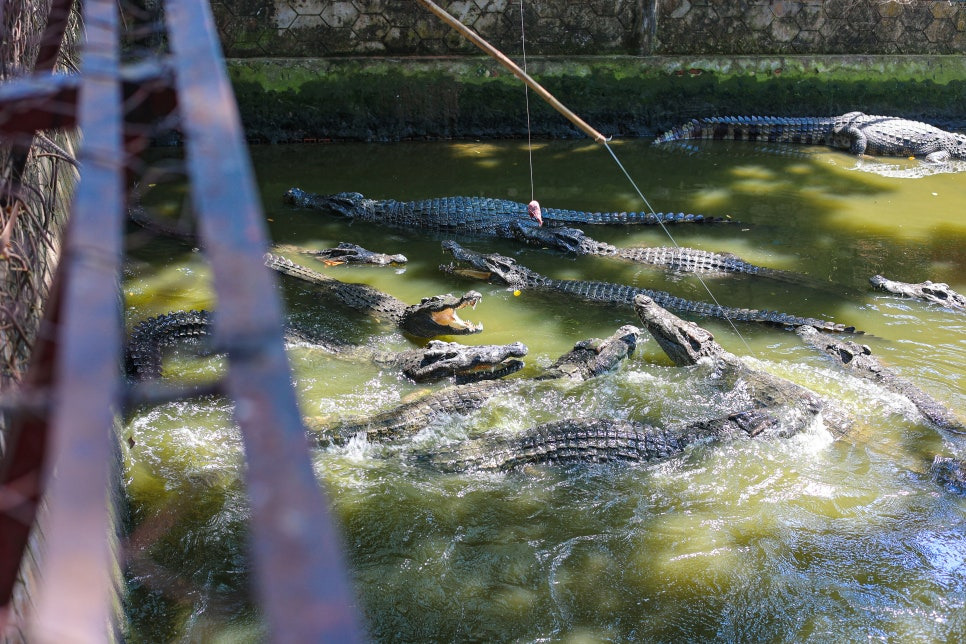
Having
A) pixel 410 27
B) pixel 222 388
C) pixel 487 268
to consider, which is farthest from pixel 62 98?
pixel 410 27

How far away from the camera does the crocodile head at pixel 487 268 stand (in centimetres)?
605

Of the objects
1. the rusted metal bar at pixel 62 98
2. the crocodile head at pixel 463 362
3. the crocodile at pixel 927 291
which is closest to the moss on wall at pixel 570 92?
the crocodile at pixel 927 291

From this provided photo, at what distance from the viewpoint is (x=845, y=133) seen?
9445mm

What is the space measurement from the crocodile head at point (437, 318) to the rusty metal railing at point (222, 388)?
4.18 metres

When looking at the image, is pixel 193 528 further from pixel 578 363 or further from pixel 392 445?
pixel 578 363

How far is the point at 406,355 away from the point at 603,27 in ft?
23.1

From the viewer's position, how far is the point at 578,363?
15.5ft

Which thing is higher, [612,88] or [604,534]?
[612,88]

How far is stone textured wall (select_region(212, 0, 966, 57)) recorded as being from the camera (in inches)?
382

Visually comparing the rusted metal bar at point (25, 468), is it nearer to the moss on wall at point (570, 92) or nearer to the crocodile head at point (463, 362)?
the crocodile head at point (463, 362)

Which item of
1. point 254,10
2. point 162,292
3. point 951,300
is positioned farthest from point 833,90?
point 162,292

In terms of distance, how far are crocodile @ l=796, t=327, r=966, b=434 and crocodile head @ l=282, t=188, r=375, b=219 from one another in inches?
160

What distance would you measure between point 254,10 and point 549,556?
27.8 ft

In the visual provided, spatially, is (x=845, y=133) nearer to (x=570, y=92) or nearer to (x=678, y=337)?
(x=570, y=92)
